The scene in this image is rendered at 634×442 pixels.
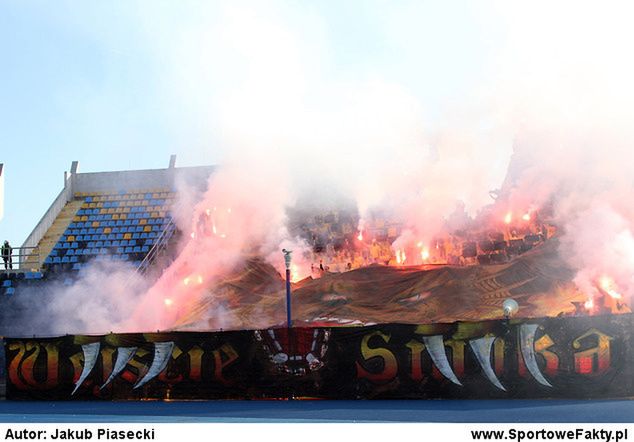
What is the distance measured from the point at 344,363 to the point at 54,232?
2695 cm

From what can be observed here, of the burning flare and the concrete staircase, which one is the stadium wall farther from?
the burning flare

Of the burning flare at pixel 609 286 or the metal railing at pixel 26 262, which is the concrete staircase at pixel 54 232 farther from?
the burning flare at pixel 609 286

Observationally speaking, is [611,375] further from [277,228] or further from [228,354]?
[277,228]

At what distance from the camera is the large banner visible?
21.1 metres

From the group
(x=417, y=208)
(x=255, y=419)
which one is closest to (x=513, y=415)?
(x=255, y=419)

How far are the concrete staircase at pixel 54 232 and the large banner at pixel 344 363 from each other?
1762cm

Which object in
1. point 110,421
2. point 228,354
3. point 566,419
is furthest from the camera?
point 228,354

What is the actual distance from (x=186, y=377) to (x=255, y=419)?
5.98 metres

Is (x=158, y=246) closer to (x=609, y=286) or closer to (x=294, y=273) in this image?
(x=294, y=273)

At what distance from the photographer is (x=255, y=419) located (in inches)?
718

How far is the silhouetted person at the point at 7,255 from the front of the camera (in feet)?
131

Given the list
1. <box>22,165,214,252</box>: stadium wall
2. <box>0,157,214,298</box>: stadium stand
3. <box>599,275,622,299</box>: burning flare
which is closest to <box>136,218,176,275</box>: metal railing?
<box>0,157,214,298</box>: stadium stand

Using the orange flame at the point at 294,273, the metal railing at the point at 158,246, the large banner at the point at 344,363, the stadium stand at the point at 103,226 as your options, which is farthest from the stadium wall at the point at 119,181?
the large banner at the point at 344,363

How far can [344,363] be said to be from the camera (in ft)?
74.8
